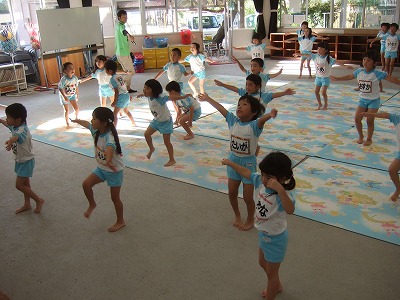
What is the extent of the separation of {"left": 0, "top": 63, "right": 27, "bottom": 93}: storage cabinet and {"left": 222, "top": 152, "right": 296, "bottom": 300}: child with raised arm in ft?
26.4

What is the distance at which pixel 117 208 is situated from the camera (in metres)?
3.29

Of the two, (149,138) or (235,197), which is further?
(149,138)

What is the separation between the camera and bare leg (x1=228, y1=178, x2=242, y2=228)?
3.10 metres

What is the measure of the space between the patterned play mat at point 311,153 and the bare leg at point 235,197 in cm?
53

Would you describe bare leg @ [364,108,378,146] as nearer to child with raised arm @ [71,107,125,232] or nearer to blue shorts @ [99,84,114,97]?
child with raised arm @ [71,107,125,232]

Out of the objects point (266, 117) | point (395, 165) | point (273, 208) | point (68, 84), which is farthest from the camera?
point (68, 84)

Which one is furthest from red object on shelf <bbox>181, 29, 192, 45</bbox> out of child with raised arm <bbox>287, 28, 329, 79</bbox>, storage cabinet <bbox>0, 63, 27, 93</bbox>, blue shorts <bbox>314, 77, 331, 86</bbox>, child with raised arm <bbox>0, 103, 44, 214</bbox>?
child with raised arm <bbox>0, 103, 44, 214</bbox>

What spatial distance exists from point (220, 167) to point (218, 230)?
4.21 ft

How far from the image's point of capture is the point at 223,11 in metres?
12.1

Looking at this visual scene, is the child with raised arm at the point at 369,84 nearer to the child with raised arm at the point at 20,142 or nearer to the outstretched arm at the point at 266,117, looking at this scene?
the outstretched arm at the point at 266,117

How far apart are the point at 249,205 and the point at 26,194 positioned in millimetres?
1950

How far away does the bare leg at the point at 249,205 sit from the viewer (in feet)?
10.1

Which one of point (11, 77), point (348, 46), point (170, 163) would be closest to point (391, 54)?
point (348, 46)

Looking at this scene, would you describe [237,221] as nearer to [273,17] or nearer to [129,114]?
[129,114]
